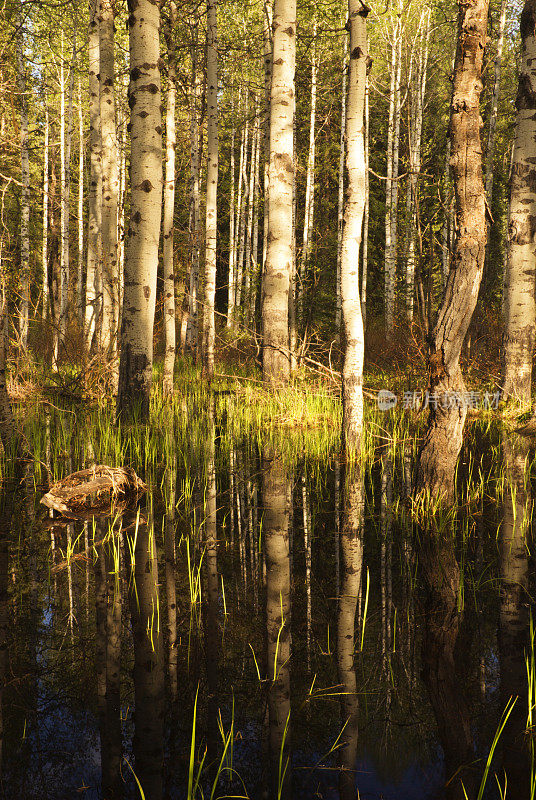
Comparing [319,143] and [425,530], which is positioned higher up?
[319,143]

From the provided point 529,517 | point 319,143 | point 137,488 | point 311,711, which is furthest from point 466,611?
point 319,143

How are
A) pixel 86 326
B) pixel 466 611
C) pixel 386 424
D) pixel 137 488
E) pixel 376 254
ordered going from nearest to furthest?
pixel 466 611, pixel 137 488, pixel 386 424, pixel 86 326, pixel 376 254

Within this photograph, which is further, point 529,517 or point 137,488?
point 137,488

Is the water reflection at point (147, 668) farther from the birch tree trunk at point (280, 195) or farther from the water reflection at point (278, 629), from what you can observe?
the birch tree trunk at point (280, 195)

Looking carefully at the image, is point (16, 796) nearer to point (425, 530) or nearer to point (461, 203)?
point (425, 530)

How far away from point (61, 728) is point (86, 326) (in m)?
8.52

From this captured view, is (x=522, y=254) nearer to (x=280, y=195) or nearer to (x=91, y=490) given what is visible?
(x=280, y=195)

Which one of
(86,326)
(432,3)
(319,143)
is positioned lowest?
(86,326)

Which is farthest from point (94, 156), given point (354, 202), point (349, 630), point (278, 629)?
point (349, 630)

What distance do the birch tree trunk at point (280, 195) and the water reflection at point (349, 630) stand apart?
13.4ft

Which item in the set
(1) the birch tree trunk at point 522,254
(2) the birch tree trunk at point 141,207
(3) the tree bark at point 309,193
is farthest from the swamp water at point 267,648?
(3) the tree bark at point 309,193

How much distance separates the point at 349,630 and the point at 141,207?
5.57 meters

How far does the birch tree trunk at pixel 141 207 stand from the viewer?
6.64m

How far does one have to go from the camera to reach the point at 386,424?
793 centimetres
